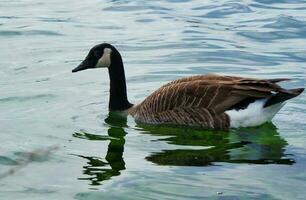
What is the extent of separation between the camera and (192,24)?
1878 centimetres

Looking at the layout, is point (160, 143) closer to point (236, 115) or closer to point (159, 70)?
point (236, 115)

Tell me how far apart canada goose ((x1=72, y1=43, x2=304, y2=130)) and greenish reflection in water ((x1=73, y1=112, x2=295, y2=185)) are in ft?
0.41

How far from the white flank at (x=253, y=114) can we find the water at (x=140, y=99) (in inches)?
4.5

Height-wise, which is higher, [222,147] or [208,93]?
[208,93]

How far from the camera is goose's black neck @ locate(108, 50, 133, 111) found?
1149 cm

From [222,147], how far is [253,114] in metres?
0.76

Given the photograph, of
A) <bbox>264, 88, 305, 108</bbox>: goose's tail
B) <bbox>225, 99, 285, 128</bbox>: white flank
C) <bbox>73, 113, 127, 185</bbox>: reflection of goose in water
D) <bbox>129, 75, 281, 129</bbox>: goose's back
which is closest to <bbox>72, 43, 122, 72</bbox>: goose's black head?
<bbox>73, 113, 127, 185</bbox>: reflection of goose in water

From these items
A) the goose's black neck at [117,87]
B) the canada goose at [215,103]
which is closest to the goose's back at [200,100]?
the canada goose at [215,103]

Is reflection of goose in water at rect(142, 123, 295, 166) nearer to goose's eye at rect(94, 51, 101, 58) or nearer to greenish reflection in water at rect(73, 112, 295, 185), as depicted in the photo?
greenish reflection in water at rect(73, 112, 295, 185)

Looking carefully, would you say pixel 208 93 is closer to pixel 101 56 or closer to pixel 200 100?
pixel 200 100

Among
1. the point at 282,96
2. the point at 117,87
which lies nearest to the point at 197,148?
the point at 282,96

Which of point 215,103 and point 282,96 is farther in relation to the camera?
point 215,103

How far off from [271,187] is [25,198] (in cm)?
227

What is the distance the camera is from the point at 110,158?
9297 millimetres
